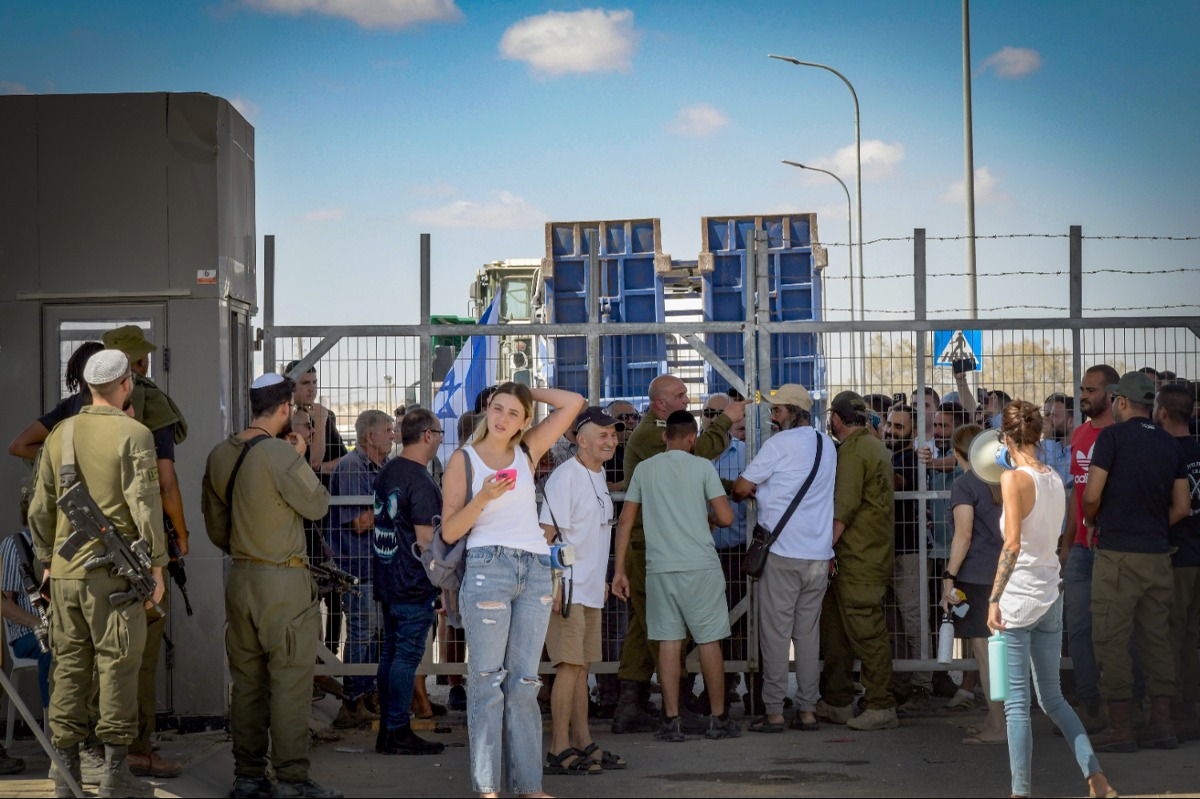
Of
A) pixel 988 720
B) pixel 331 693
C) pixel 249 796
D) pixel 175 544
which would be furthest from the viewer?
pixel 331 693

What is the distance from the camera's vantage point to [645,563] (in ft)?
28.8

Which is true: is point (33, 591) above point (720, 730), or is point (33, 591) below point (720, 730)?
above

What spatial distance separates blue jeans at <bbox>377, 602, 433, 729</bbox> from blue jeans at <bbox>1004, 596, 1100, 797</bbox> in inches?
133

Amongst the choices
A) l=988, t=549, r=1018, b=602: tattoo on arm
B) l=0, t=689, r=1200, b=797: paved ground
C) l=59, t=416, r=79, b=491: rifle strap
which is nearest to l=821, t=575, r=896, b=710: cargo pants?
l=0, t=689, r=1200, b=797: paved ground

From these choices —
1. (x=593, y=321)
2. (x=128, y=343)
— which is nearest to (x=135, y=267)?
(x=128, y=343)

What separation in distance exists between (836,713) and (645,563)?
1636mm

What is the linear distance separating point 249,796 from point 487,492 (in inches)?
82.9

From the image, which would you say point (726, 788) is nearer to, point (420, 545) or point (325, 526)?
point (420, 545)

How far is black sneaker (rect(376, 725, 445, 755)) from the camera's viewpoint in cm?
816

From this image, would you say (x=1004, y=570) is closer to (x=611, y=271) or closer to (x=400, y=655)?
(x=400, y=655)

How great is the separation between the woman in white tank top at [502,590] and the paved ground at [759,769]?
1009mm

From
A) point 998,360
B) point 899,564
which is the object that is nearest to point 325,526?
point 899,564

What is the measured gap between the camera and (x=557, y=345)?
10461 millimetres

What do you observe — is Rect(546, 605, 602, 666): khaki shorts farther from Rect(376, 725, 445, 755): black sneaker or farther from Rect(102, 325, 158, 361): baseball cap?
Rect(102, 325, 158, 361): baseball cap
